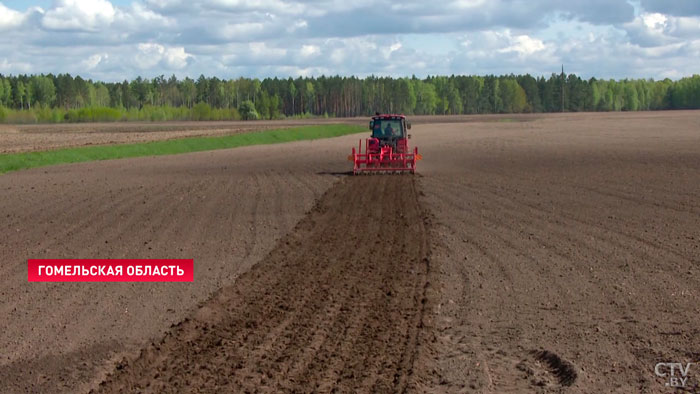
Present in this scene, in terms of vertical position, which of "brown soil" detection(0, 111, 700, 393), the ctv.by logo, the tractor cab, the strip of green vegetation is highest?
the tractor cab

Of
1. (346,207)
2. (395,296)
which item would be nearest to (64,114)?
(346,207)

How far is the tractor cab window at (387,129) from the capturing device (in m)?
33.3

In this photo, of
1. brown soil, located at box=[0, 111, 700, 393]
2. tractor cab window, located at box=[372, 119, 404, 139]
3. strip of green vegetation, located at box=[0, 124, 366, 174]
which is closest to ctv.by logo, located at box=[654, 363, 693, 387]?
brown soil, located at box=[0, 111, 700, 393]

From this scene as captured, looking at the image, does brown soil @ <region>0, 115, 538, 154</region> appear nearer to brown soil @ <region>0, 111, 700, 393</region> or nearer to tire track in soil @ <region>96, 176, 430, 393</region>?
brown soil @ <region>0, 111, 700, 393</region>

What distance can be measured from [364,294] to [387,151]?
2166cm

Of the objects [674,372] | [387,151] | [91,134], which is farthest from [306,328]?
[91,134]

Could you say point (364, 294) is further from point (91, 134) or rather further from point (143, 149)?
point (91, 134)

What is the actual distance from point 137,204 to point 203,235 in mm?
6176

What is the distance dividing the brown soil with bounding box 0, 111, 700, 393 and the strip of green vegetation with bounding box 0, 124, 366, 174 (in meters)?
16.2

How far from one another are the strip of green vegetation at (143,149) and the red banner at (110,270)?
2369 centimetres

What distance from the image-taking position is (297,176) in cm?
3047

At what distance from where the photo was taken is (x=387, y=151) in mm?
32125

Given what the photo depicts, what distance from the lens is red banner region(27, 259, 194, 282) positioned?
1230cm

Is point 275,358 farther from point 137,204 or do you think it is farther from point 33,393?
point 137,204
